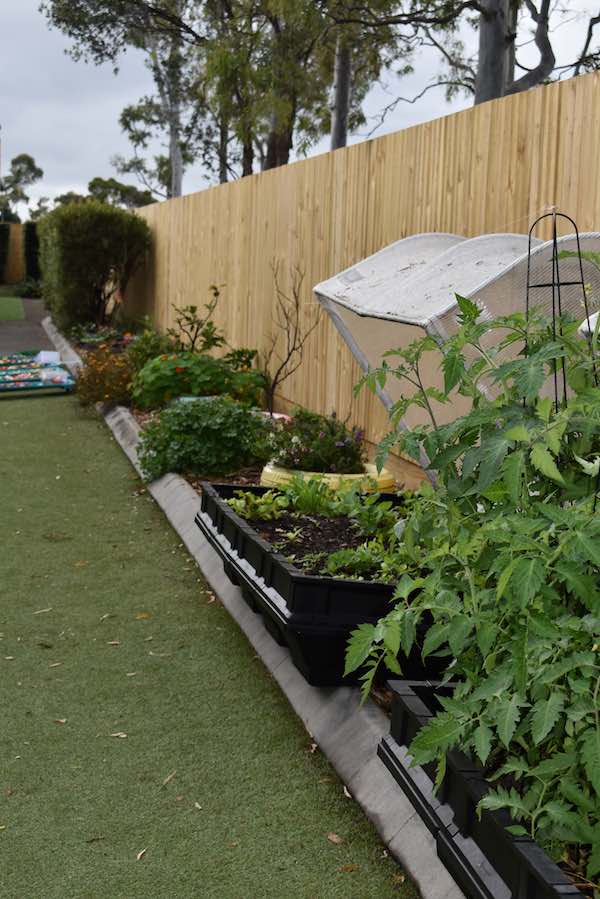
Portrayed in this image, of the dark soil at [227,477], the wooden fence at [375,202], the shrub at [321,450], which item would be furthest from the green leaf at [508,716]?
the dark soil at [227,477]

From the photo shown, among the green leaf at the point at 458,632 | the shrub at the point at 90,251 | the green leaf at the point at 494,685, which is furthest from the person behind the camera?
the shrub at the point at 90,251

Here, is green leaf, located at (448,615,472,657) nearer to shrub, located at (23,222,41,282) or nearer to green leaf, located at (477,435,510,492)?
green leaf, located at (477,435,510,492)

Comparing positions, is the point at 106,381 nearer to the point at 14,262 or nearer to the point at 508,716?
the point at 508,716

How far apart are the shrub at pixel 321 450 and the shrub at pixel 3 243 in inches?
1462

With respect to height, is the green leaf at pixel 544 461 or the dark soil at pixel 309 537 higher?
the green leaf at pixel 544 461

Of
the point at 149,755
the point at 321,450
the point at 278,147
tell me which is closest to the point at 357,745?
the point at 149,755

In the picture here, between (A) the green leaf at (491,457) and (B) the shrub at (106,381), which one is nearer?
(A) the green leaf at (491,457)

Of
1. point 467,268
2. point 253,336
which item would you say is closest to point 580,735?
point 467,268

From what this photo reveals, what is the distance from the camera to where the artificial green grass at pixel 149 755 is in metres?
2.99

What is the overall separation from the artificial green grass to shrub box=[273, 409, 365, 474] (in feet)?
2.98

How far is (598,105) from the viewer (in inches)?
189

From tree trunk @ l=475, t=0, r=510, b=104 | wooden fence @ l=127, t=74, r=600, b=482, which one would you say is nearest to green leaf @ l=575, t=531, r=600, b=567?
wooden fence @ l=127, t=74, r=600, b=482

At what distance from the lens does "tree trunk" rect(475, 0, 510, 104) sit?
49.2 feet

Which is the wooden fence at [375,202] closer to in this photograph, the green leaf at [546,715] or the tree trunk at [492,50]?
the green leaf at [546,715]
